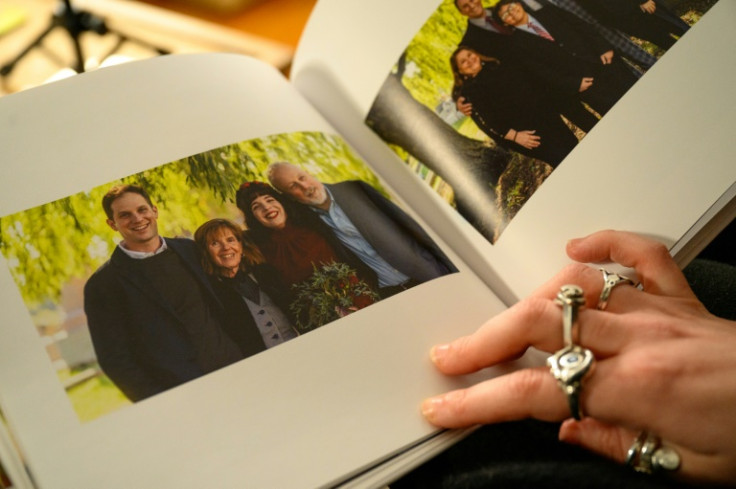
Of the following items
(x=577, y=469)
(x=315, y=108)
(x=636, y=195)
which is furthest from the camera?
(x=315, y=108)

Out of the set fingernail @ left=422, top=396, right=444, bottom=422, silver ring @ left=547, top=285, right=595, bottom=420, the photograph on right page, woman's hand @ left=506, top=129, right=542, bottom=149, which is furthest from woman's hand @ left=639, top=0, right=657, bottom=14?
fingernail @ left=422, top=396, right=444, bottom=422

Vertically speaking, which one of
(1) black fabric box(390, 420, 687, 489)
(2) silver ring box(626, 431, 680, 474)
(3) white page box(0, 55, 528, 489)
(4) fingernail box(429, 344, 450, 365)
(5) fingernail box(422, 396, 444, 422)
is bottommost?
(2) silver ring box(626, 431, 680, 474)

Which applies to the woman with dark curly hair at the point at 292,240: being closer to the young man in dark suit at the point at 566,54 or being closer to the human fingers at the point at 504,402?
the human fingers at the point at 504,402

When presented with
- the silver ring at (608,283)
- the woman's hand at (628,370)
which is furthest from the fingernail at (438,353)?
the silver ring at (608,283)

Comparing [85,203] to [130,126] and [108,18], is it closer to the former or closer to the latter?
[130,126]

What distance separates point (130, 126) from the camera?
1.83 ft

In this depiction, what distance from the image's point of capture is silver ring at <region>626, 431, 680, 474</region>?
16.0 inches

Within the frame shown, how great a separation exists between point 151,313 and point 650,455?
34 cm

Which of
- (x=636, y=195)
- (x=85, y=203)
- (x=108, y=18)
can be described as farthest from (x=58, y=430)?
(x=108, y=18)

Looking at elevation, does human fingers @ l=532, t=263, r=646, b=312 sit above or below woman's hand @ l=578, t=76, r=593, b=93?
below

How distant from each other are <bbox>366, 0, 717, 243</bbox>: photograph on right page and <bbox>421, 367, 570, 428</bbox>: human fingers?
0.51ft

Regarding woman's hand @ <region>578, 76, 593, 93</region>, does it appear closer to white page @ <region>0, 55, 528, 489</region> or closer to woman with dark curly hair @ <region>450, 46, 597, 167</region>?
woman with dark curly hair @ <region>450, 46, 597, 167</region>

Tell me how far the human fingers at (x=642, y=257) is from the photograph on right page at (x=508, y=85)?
0.23 feet

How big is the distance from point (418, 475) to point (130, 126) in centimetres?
36
